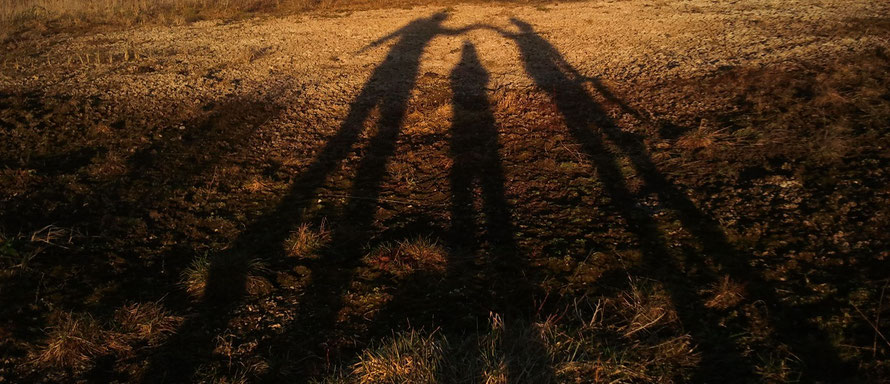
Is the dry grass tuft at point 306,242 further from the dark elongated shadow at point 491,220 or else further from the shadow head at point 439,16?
the shadow head at point 439,16

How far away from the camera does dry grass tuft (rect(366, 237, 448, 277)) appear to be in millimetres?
3881

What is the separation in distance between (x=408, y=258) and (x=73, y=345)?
86.2 inches

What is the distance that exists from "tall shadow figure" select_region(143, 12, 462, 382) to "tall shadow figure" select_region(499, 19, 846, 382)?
7.53ft

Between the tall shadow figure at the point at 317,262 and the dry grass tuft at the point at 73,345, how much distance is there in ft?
1.24

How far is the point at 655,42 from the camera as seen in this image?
9398mm

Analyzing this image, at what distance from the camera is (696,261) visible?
12.2 ft

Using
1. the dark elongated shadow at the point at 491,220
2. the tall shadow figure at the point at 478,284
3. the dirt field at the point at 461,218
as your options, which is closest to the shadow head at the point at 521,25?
the dirt field at the point at 461,218

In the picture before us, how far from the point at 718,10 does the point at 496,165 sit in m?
9.02

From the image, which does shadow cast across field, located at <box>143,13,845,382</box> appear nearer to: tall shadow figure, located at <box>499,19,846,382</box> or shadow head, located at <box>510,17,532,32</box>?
tall shadow figure, located at <box>499,19,846,382</box>

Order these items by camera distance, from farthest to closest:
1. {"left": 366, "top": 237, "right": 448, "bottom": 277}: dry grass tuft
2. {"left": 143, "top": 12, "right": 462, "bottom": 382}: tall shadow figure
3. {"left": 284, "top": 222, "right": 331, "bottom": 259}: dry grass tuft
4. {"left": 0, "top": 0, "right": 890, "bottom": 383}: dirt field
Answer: {"left": 284, "top": 222, "right": 331, "bottom": 259}: dry grass tuft → {"left": 366, "top": 237, "right": 448, "bottom": 277}: dry grass tuft → {"left": 143, "top": 12, "right": 462, "bottom": 382}: tall shadow figure → {"left": 0, "top": 0, "right": 890, "bottom": 383}: dirt field

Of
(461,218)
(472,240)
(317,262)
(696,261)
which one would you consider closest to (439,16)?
(461,218)

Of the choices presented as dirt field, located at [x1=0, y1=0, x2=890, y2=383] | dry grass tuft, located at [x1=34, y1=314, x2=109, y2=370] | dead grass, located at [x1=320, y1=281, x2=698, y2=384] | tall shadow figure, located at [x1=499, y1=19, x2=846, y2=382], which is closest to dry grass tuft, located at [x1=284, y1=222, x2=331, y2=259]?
dirt field, located at [x1=0, y1=0, x2=890, y2=383]

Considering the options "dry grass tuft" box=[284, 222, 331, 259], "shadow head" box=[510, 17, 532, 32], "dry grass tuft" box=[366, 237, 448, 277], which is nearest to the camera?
"dry grass tuft" box=[366, 237, 448, 277]

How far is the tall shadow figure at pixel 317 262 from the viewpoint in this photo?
3168 millimetres
